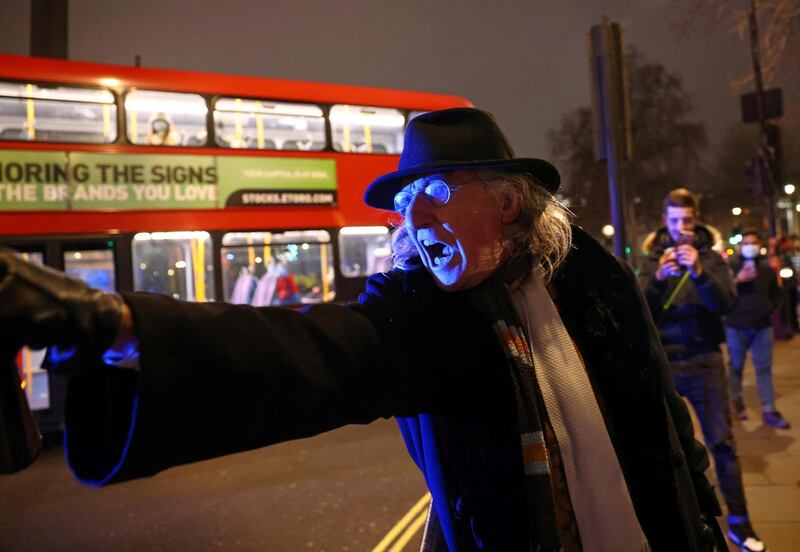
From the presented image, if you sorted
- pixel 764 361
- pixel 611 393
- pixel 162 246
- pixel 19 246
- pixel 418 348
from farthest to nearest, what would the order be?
pixel 162 246, pixel 19 246, pixel 764 361, pixel 611 393, pixel 418 348

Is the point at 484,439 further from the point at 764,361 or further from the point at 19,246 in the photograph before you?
the point at 19,246

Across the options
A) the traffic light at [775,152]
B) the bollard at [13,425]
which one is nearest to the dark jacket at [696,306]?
the bollard at [13,425]

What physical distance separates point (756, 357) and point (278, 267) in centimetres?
545

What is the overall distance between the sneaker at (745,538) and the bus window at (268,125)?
6399mm

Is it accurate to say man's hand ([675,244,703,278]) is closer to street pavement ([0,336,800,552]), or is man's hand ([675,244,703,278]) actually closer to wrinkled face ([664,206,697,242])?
wrinkled face ([664,206,697,242])

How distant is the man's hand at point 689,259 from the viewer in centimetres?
326

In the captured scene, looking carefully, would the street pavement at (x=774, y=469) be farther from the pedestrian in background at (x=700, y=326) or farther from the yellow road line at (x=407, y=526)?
the yellow road line at (x=407, y=526)

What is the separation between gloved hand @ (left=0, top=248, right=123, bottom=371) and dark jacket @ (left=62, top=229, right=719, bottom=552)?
0.18 feet

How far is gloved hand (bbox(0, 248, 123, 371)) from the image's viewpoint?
761 mm

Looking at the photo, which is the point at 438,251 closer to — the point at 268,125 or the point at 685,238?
the point at 685,238

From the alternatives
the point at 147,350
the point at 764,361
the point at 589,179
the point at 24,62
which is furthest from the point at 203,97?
the point at 589,179

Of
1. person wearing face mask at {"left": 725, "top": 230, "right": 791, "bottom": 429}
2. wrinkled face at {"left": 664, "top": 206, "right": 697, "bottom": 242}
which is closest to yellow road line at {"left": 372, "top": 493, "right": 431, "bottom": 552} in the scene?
wrinkled face at {"left": 664, "top": 206, "right": 697, "bottom": 242}

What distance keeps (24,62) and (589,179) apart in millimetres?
28817

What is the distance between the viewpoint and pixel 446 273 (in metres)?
1.40
